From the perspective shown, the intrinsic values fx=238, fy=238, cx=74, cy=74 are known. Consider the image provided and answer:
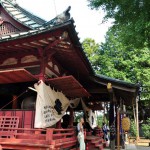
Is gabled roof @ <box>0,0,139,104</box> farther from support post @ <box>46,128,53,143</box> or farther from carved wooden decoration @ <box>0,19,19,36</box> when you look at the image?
support post @ <box>46,128,53,143</box>

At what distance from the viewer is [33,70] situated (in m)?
8.86

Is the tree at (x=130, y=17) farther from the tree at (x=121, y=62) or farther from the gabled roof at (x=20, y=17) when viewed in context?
the tree at (x=121, y=62)

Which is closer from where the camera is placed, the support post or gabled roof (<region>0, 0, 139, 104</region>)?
the support post

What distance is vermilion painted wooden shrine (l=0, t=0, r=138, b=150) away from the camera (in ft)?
24.0

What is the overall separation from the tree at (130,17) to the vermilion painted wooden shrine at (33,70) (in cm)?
117

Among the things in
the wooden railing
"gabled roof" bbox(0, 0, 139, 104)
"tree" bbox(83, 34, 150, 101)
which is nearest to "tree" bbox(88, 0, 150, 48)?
"gabled roof" bbox(0, 0, 139, 104)

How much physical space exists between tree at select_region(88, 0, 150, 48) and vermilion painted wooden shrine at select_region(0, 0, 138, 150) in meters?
1.17

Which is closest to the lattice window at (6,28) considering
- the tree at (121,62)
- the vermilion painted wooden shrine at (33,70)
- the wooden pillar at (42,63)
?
the vermilion painted wooden shrine at (33,70)

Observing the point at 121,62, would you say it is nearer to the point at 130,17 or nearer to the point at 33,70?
the point at 33,70

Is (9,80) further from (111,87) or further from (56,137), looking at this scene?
(111,87)

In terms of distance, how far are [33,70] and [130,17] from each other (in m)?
4.05

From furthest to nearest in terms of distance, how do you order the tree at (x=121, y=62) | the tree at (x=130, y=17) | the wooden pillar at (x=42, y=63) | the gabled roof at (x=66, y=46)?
the tree at (x=121, y=62)
the wooden pillar at (x=42, y=63)
the gabled roof at (x=66, y=46)
the tree at (x=130, y=17)

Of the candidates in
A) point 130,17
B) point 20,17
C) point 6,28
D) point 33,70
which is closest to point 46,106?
point 33,70

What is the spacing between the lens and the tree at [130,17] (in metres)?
6.18
